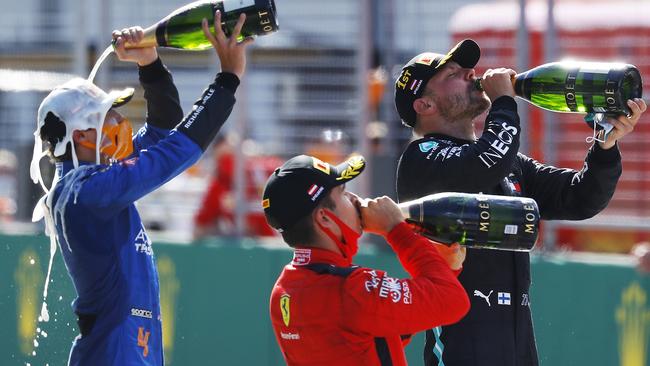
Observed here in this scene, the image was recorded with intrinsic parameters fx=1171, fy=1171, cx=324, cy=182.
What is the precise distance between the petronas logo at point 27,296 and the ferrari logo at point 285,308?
15.6 ft

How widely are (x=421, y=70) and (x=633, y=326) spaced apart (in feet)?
9.41

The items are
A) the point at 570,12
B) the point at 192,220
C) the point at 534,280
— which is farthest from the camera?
the point at 192,220

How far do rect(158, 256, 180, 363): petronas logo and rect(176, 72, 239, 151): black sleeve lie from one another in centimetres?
435

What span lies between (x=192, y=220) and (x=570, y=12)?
3322mm

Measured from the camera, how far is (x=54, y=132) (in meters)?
4.18

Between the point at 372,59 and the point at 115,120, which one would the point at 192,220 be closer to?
the point at 372,59

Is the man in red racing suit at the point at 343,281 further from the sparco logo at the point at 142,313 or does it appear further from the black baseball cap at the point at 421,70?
the black baseball cap at the point at 421,70

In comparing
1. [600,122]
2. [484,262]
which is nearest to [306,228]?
[484,262]

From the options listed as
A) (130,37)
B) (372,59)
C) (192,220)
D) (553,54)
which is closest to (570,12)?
(553,54)

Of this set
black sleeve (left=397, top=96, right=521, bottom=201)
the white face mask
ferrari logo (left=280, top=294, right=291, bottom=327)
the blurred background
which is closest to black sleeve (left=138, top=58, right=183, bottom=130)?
black sleeve (left=397, top=96, right=521, bottom=201)

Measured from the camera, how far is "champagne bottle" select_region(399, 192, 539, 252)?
373cm

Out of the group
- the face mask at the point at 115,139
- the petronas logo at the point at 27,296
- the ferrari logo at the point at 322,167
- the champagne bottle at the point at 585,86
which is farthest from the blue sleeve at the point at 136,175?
the petronas logo at the point at 27,296

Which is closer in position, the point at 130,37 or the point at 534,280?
the point at 130,37

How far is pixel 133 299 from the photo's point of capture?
418 centimetres
